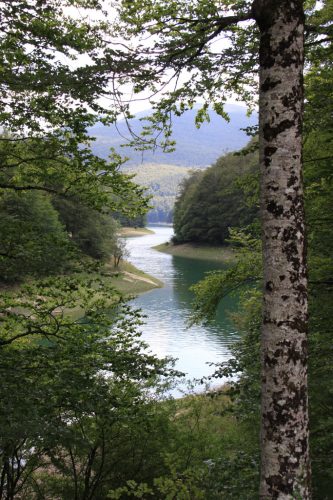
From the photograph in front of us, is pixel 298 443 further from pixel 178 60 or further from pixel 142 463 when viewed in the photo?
pixel 142 463

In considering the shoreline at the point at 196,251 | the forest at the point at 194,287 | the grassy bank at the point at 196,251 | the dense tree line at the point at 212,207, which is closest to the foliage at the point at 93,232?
the shoreline at the point at 196,251

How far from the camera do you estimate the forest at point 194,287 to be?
3.59 metres

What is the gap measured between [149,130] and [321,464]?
5.09 metres

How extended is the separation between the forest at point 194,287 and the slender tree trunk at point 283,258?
0.01 m

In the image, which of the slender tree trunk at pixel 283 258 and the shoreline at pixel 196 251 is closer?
the slender tree trunk at pixel 283 258

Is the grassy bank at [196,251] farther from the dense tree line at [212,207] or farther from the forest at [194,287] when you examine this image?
the forest at [194,287]

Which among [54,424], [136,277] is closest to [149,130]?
[54,424]

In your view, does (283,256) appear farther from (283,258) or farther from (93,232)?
(93,232)

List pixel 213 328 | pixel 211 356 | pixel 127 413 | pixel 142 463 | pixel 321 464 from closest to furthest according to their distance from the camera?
pixel 321 464, pixel 127 413, pixel 142 463, pixel 211 356, pixel 213 328

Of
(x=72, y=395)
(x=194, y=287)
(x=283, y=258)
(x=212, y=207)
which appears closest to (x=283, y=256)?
(x=283, y=258)

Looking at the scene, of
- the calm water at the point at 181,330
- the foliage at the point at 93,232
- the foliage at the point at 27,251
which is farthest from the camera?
the foliage at the point at 93,232

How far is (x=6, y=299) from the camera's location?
27.1 ft

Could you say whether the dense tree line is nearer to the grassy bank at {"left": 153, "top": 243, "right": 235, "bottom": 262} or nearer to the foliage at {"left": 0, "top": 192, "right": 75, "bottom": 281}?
the grassy bank at {"left": 153, "top": 243, "right": 235, "bottom": 262}

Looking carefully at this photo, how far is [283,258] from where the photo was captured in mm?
3572
